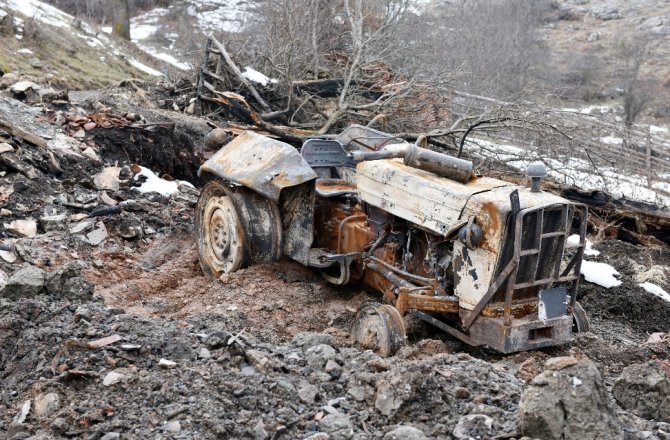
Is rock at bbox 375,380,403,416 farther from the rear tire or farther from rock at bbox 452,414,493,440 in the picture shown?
the rear tire

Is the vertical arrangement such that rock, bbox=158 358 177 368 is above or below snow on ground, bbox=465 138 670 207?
above

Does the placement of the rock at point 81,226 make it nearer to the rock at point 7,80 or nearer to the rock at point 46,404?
the rock at point 46,404

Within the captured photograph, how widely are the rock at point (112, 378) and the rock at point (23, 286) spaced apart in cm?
169

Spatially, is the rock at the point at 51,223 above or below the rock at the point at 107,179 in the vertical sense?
below

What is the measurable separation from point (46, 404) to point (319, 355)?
1623 millimetres

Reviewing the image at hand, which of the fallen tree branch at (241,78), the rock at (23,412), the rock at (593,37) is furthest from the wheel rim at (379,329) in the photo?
the rock at (593,37)

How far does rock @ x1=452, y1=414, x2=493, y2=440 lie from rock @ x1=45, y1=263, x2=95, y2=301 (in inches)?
132

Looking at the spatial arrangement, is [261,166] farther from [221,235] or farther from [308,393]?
[308,393]

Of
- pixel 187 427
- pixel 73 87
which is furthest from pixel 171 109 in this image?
pixel 187 427

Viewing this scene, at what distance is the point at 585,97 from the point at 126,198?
2090cm

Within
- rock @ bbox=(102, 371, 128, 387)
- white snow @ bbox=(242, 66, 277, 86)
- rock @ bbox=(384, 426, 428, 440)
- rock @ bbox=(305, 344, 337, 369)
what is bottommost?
rock @ bbox=(305, 344, 337, 369)

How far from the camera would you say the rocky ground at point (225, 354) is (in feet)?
14.4

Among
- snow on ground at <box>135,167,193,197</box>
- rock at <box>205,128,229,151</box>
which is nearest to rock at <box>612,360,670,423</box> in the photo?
rock at <box>205,128,229,151</box>

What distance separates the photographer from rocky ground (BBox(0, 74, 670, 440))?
438 centimetres
